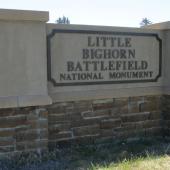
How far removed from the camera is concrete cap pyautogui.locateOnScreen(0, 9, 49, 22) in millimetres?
5238

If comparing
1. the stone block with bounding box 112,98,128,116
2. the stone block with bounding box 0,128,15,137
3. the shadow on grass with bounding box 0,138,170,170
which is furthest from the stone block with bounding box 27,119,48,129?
the stone block with bounding box 112,98,128,116

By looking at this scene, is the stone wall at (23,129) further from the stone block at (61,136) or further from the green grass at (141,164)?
the green grass at (141,164)

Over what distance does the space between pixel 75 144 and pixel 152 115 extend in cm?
155

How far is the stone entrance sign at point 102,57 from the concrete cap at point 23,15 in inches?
16.3

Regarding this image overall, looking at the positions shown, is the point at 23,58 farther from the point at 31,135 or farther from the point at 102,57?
the point at 102,57

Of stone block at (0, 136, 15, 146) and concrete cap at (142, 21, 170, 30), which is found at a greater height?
concrete cap at (142, 21, 170, 30)

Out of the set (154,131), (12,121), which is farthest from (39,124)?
(154,131)

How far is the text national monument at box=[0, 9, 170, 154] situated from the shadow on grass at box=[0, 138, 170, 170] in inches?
5.6

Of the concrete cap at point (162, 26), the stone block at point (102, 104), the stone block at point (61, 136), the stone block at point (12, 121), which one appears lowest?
the stone block at point (61, 136)

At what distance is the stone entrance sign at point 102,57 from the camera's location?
5.95m

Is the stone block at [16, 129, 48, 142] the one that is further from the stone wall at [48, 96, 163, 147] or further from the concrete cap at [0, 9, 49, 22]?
the concrete cap at [0, 9, 49, 22]

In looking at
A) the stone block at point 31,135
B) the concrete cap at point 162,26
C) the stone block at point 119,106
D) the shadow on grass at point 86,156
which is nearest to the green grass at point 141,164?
the shadow on grass at point 86,156

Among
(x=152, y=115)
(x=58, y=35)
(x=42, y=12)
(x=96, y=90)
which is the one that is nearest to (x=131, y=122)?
(x=152, y=115)

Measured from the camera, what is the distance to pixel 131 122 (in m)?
6.68
